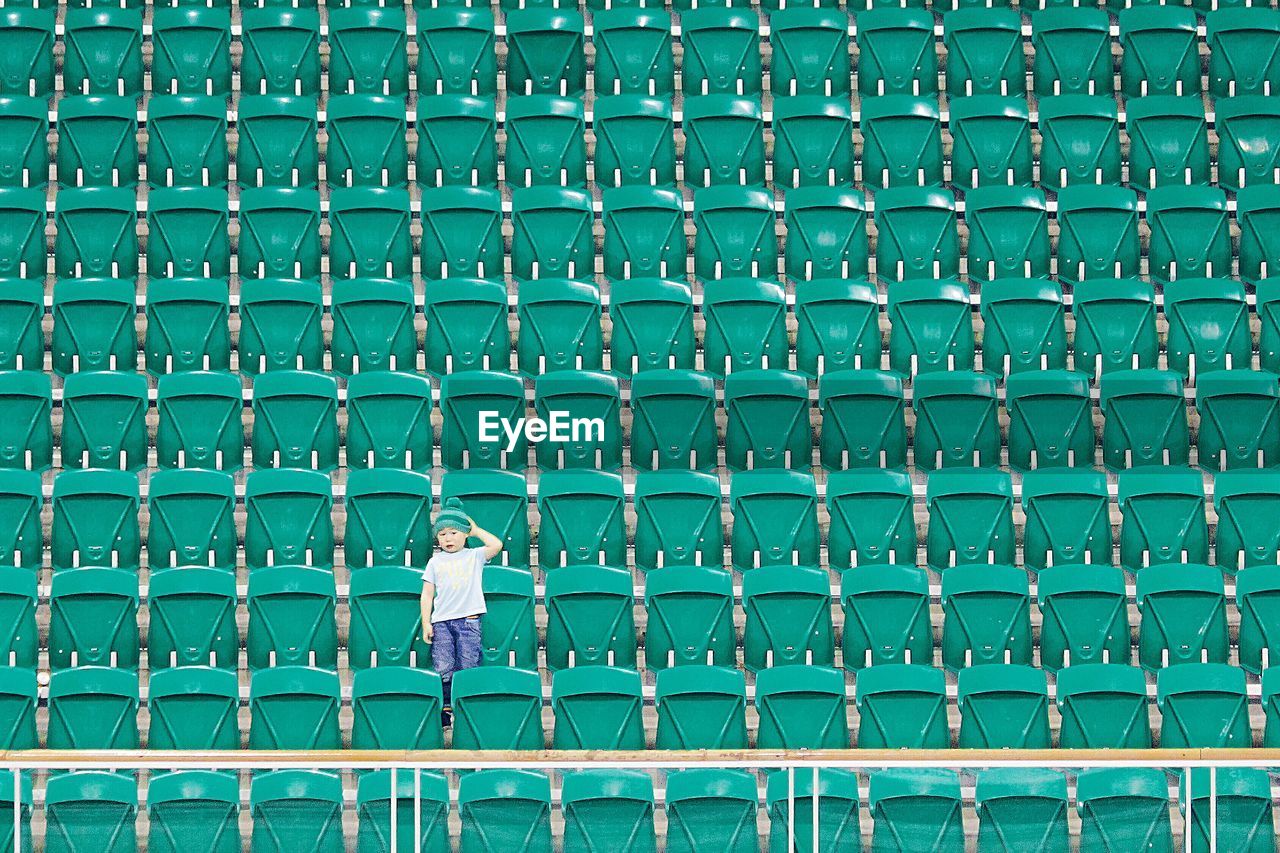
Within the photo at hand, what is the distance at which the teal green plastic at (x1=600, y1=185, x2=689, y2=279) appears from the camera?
8320mm

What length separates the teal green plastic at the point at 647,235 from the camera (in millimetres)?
8320

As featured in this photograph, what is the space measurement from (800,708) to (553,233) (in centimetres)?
260

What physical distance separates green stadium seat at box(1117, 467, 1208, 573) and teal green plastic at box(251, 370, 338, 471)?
9.52ft

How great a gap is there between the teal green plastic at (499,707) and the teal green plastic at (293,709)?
0.40m

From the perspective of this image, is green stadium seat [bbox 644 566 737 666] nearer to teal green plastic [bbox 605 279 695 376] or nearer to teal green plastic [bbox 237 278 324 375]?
teal green plastic [bbox 605 279 695 376]

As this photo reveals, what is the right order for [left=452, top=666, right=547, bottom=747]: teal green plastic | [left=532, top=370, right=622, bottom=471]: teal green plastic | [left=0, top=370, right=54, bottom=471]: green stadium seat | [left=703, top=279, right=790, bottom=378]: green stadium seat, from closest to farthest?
[left=452, top=666, right=547, bottom=747]: teal green plastic < [left=0, top=370, right=54, bottom=471]: green stadium seat < [left=532, top=370, right=622, bottom=471]: teal green plastic < [left=703, top=279, right=790, bottom=378]: green stadium seat

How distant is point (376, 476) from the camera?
7.28 meters

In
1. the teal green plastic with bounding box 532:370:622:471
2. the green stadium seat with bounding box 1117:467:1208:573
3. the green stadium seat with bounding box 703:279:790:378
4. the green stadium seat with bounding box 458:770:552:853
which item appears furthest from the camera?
the green stadium seat with bounding box 703:279:790:378

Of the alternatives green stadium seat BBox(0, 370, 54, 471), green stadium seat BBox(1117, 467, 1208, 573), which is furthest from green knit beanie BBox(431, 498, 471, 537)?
green stadium seat BBox(1117, 467, 1208, 573)

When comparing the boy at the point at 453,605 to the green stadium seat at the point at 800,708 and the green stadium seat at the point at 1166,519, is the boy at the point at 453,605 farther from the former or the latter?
the green stadium seat at the point at 1166,519

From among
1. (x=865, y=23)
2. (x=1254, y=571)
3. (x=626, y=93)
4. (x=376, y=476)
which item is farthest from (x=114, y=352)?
(x=1254, y=571)

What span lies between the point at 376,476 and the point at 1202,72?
14.2ft

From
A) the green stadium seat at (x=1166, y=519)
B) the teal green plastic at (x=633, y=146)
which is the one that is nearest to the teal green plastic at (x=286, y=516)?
the teal green plastic at (x=633, y=146)

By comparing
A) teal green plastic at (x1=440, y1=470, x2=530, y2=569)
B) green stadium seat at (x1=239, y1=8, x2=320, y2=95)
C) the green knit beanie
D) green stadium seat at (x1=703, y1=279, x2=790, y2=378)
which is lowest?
the green knit beanie
